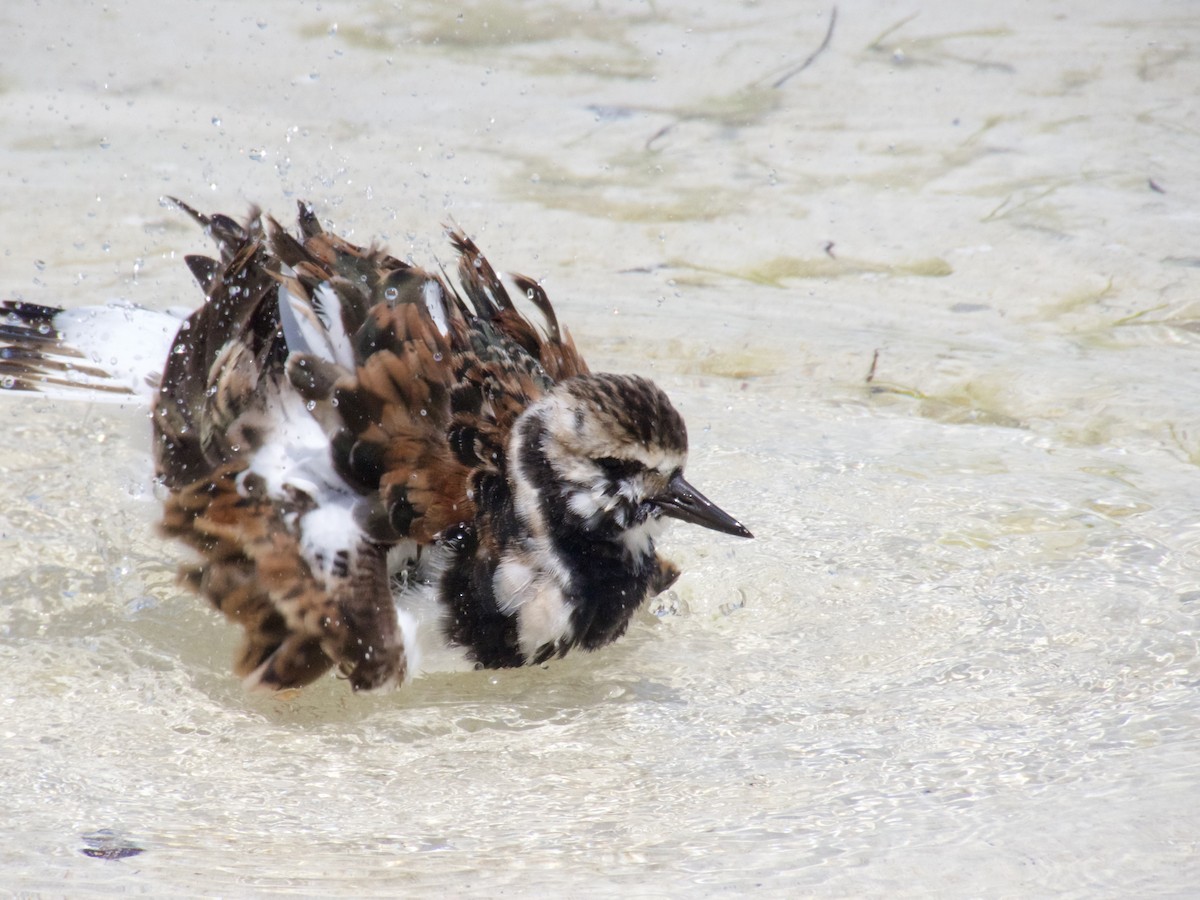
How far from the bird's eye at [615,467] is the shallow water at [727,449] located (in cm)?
59

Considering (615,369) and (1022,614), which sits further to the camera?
(615,369)

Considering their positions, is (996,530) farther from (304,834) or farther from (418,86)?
(418,86)

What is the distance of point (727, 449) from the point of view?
16.6ft

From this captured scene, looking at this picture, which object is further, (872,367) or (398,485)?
(872,367)

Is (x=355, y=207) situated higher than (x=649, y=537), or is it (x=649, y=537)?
(x=649, y=537)

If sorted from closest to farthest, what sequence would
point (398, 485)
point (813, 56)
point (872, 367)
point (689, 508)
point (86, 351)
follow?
point (398, 485) → point (689, 508) → point (86, 351) → point (872, 367) → point (813, 56)

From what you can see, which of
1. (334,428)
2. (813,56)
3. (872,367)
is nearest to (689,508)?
(334,428)

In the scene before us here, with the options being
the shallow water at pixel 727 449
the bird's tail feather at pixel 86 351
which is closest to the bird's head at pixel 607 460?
the shallow water at pixel 727 449

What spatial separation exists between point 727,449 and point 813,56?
4.33m

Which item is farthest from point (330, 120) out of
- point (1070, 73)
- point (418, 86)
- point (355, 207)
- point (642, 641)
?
point (642, 641)

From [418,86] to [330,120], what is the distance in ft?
2.14

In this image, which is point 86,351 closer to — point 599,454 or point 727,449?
point 599,454

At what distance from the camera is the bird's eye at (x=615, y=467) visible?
3625 millimetres

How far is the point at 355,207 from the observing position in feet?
22.5
